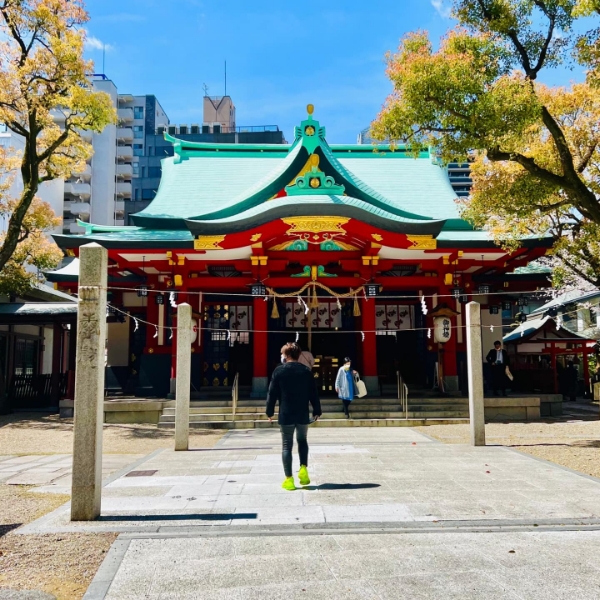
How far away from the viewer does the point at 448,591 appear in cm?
369

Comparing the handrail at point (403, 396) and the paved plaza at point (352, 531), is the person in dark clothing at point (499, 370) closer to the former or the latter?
the handrail at point (403, 396)

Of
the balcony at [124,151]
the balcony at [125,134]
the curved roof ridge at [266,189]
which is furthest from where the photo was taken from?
the balcony at [124,151]

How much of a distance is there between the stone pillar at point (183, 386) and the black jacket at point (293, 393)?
3788mm

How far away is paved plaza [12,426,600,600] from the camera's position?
382 centimetres

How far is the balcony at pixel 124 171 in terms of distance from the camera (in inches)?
2434

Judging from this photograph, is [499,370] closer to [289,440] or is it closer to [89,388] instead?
[289,440]

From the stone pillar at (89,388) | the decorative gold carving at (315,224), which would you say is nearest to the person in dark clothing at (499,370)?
the decorative gold carving at (315,224)

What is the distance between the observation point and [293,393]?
6.71 metres

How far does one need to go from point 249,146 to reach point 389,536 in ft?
62.5

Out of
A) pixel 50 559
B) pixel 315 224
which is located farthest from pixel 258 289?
pixel 50 559

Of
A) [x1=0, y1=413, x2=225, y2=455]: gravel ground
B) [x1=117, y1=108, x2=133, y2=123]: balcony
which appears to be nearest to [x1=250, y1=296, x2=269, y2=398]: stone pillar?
[x1=0, y1=413, x2=225, y2=455]: gravel ground

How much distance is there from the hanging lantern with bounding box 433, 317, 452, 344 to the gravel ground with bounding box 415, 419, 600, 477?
2857 millimetres

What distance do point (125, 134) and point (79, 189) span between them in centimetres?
1042

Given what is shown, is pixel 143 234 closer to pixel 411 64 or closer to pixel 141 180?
pixel 411 64
